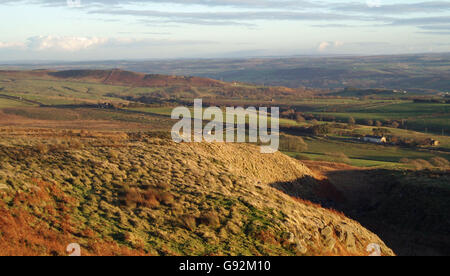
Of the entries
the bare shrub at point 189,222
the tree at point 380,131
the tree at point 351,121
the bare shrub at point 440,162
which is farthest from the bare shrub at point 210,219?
the tree at point 351,121

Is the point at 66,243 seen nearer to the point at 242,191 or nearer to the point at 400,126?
the point at 242,191

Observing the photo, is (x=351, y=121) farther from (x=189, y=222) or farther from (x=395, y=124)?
(x=189, y=222)

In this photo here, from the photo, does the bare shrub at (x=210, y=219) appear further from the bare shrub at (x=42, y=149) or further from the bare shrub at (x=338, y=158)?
the bare shrub at (x=338, y=158)

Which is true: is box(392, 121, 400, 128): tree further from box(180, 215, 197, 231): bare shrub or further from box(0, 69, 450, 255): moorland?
box(180, 215, 197, 231): bare shrub

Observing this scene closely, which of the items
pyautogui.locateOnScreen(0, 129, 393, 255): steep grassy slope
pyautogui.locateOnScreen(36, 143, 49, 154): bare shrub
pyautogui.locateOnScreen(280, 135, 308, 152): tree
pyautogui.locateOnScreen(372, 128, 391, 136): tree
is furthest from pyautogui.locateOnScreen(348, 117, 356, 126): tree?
pyautogui.locateOnScreen(36, 143, 49, 154): bare shrub

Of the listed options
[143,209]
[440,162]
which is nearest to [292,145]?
[440,162]

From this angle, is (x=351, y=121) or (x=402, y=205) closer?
(x=402, y=205)
